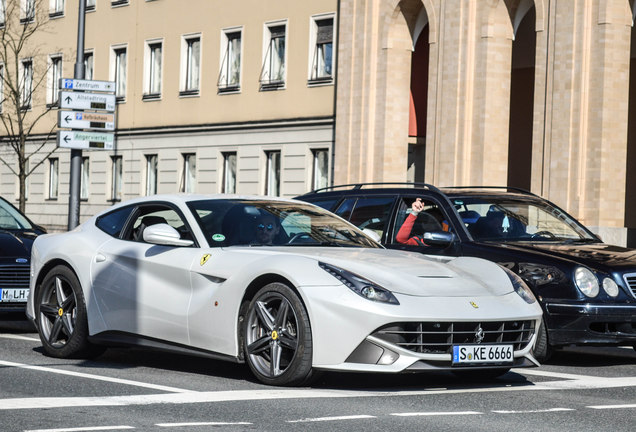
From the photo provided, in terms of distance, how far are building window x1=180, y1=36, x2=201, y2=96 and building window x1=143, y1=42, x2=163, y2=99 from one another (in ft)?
5.18

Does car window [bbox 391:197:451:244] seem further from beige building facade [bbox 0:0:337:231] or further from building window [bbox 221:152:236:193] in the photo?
building window [bbox 221:152:236:193]

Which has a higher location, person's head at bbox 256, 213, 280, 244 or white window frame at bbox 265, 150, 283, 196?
white window frame at bbox 265, 150, 283, 196

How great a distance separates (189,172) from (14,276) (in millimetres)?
28791

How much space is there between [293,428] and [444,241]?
4.53 metres

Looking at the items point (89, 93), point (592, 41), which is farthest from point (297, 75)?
point (89, 93)

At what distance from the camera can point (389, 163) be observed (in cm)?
3488

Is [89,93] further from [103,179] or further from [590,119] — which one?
[103,179]

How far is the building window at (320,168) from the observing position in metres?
36.9

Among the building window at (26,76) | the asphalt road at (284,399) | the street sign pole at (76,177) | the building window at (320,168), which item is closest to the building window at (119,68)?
the building window at (26,76)

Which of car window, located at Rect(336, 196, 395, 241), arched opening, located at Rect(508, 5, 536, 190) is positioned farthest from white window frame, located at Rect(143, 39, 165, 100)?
car window, located at Rect(336, 196, 395, 241)

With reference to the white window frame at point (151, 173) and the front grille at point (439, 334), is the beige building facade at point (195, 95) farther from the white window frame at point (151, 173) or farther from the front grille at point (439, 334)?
the front grille at point (439, 334)

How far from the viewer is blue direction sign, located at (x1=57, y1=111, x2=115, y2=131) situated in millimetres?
23812

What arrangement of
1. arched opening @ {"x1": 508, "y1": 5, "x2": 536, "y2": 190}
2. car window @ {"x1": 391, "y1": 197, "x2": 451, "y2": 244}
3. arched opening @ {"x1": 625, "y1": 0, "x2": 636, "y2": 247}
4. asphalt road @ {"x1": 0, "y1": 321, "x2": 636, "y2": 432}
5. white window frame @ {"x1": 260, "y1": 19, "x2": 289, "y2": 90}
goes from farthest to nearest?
arched opening @ {"x1": 508, "y1": 5, "x2": 536, "y2": 190} < white window frame @ {"x1": 260, "y1": 19, "x2": 289, "y2": 90} < arched opening @ {"x1": 625, "y1": 0, "x2": 636, "y2": 247} < car window @ {"x1": 391, "y1": 197, "x2": 451, "y2": 244} < asphalt road @ {"x1": 0, "y1": 321, "x2": 636, "y2": 432}

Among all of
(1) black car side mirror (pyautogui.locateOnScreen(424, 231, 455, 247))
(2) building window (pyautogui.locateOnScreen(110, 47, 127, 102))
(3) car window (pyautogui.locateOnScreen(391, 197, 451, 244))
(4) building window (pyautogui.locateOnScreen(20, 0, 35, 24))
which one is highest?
(4) building window (pyautogui.locateOnScreen(20, 0, 35, 24))
